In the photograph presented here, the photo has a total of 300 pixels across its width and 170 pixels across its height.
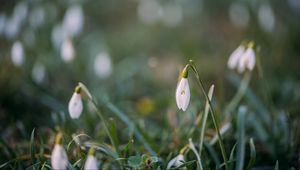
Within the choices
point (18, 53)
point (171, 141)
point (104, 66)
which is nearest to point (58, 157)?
point (171, 141)

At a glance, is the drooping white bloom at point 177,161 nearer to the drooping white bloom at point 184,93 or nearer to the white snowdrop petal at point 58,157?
the drooping white bloom at point 184,93

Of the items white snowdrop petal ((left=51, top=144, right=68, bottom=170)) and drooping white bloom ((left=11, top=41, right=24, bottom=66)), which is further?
drooping white bloom ((left=11, top=41, right=24, bottom=66))

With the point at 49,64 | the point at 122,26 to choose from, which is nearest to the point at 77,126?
the point at 49,64

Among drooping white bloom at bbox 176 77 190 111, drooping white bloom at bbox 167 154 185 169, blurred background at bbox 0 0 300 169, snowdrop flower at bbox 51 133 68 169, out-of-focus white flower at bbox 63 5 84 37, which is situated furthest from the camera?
out-of-focus white flower at bbox 63 5 84 37

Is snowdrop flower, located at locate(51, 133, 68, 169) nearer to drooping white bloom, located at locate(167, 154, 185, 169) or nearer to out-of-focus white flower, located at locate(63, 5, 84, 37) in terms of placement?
drooping white bloom, located at locate(167, 154, 185, 169)

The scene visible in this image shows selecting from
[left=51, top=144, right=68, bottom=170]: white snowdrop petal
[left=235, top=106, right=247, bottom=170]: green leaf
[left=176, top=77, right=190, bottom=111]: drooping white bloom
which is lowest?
[left=235, top=106, right=247, bottom=170]: green leaf

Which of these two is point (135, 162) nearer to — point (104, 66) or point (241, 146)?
point (241, 146)

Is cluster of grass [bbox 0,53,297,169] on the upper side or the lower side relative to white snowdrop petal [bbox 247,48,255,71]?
lower

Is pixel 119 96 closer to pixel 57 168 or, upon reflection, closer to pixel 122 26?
pixel 57 168

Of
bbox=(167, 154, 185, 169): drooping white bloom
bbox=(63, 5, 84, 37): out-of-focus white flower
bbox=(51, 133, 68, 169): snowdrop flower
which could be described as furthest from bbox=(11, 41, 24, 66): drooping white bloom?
bbox=(51, 133, 68, 169): snowdrop flower

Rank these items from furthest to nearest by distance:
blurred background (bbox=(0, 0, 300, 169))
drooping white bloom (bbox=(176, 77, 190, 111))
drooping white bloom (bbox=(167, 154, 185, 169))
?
blurred background (bbox=(0, 0, 300, 169)) < drooping white bloom (bbox=(167, 154, 185, 169)) < drooping white bloom (bbox=(176, 77, 190, 111))
